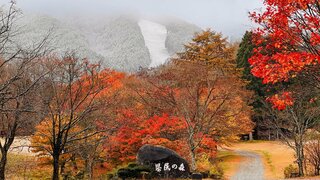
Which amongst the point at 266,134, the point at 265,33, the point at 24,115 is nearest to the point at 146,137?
the point at 24,115

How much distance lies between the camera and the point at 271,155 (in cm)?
3334

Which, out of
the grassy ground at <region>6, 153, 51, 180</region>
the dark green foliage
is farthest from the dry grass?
the grassy ground at <region>6, 153, 51, 180</region>

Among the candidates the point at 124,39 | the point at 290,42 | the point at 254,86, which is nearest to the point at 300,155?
the point at 290,42

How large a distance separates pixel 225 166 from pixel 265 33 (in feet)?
67.4

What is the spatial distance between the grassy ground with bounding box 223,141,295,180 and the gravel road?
0.45m

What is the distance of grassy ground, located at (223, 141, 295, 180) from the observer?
2550 centimetres

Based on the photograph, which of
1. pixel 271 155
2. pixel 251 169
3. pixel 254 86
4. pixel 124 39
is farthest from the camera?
pixel 124 39

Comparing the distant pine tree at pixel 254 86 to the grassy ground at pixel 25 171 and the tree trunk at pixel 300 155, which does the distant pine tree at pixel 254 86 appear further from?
the grassy ground at pixel 25 171

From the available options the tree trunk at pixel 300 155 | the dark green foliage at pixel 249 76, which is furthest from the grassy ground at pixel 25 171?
the dark green foliage at pixel 249 76

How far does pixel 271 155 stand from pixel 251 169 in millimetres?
7565

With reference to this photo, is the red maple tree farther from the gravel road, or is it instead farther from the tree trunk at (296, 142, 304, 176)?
the gravel road

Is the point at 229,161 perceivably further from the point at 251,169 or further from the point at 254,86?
the point at 254,86

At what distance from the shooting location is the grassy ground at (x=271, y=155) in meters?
25.5

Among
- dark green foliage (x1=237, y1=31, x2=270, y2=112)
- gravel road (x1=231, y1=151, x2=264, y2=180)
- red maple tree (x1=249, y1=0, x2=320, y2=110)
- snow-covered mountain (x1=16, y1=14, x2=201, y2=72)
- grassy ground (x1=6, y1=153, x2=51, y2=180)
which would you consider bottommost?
gravel road (x1=231, y1=151, x2=264, y2=180)
